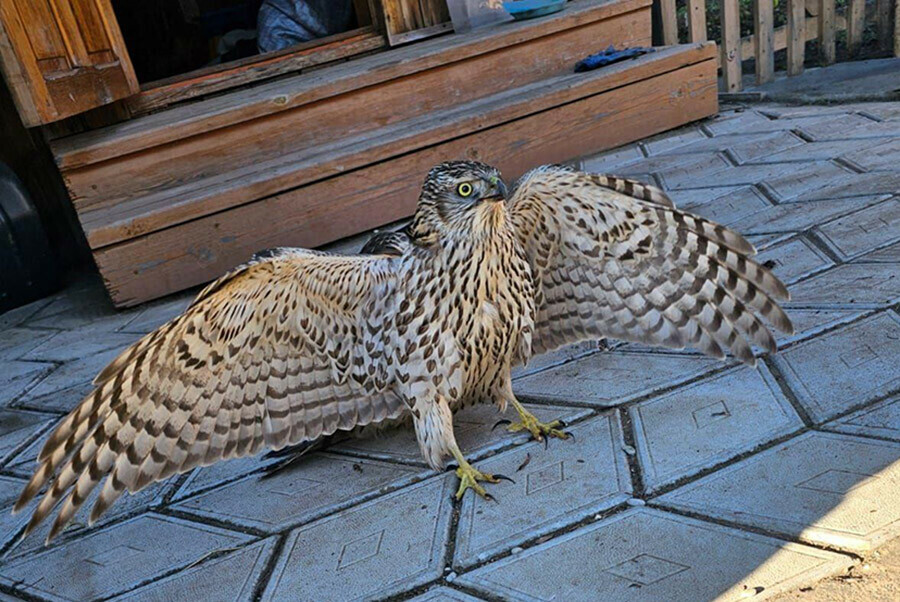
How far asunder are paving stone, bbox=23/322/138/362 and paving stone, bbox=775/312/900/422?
315cm

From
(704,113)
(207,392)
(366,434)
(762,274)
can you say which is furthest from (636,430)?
(704,113)

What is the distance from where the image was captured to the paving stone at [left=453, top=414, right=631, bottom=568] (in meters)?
2.15

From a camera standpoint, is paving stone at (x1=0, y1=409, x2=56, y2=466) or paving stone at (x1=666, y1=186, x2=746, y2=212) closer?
paving stone at (x1=0, y1=409, x2=56, y2=466)

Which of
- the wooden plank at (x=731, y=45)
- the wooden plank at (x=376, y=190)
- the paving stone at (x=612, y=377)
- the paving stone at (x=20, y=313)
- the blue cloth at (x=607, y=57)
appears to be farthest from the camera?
the wooden plank at (x=731, y=45)

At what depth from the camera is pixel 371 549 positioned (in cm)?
223

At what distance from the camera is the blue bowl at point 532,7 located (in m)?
5.77

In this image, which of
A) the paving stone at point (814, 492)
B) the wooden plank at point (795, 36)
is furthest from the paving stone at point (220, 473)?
the wooden plank at point (795, 36)

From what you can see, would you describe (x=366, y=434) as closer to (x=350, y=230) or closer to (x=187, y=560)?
(x=187, y=560)

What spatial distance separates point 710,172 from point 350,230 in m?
2.22

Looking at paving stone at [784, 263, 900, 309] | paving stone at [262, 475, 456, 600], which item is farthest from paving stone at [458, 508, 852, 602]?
paving stone at [784, 263, 900, 309]

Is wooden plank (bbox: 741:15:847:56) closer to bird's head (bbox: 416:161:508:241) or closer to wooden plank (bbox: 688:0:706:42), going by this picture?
wooden plank (bbox: 688:0:706:42)

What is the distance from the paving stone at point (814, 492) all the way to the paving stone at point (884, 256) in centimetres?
125

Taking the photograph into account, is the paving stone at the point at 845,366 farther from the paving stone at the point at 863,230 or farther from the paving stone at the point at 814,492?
the paving stone at the point at 863,230

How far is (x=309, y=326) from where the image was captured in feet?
8.20
